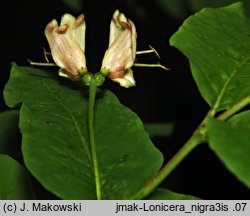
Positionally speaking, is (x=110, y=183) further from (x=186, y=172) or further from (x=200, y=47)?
(x=186, y=172)

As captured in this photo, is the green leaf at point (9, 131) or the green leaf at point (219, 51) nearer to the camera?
the green leaf at point (219, 51)

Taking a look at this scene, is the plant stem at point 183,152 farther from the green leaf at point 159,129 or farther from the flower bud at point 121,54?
the green leaf at point 159,129

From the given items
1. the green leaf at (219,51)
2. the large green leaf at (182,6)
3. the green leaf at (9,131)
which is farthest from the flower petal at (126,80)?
the large green leaf at (182,6)

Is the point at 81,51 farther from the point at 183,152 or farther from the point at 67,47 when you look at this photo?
the point at 183,152

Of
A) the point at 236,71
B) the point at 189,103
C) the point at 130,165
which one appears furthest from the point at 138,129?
the point at 189,103

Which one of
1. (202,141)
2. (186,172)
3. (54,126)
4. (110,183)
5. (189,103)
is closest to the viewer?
(202,141)

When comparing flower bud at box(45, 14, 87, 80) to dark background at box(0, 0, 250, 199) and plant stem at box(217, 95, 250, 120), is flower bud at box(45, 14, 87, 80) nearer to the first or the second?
plant stem at box(217, 95, 250, 120)
